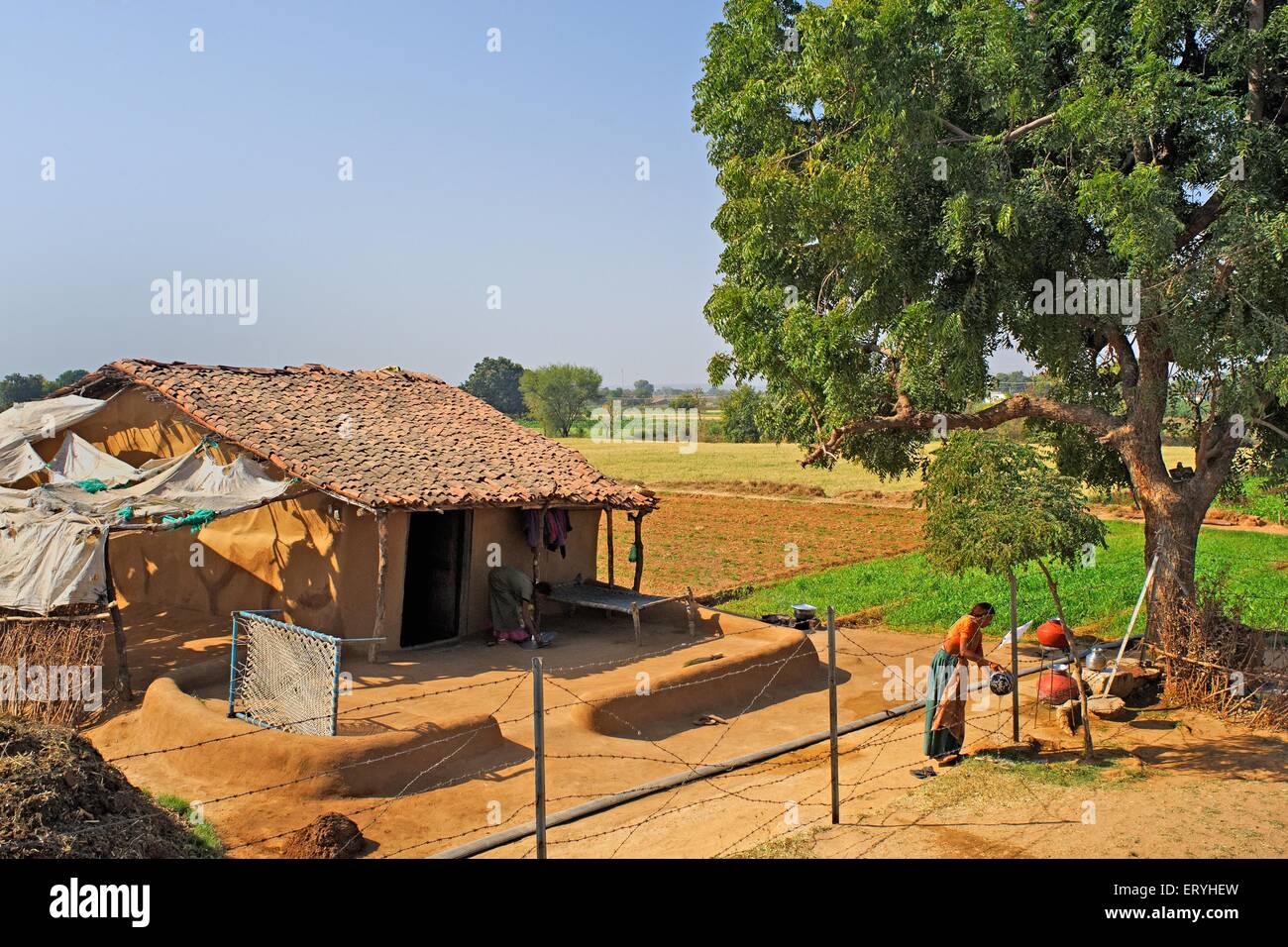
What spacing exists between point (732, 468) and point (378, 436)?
3785cm

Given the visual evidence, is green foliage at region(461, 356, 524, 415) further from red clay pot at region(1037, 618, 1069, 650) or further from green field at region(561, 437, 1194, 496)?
red clay pot at region(1037, 618, 1069, 650)

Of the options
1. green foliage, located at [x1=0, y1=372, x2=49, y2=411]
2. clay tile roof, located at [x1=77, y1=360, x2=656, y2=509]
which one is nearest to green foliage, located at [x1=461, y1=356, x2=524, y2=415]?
green foliage, located at [x1=0, y1=372, x2=49, y2=411]

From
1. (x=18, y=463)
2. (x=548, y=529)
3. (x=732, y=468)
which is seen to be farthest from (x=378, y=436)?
(x=732, y=468)

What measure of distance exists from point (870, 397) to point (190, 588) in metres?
10.6

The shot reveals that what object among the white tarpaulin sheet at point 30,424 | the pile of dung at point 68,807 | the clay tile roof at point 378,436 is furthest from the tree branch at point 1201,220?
the white tarpaulin sheet at point 30,424

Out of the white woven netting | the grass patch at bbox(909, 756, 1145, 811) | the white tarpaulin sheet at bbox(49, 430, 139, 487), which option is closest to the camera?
the grass patch at bbox(909, 756, 1145, 811)

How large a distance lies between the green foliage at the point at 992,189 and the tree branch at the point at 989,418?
11.6 inches

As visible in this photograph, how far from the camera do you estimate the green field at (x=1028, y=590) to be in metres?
18.4

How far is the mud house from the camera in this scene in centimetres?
1344

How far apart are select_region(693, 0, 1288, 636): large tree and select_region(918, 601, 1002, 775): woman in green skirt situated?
11.1 feet

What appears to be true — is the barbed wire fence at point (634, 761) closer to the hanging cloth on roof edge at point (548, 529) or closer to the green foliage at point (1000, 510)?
the green foliage at point (1000, 510)

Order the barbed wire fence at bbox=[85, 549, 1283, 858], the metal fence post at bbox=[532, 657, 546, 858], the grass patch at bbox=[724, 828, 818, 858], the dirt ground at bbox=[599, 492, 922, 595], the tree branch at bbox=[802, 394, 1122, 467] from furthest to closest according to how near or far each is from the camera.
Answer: the dirt ground at bbox=[599, 492, 922, 595] < the tree branch at bbox=[802, 394, 1122, 467] < the barbed wire fence at bbox=[85, 549, 1283, 858] < the grass patch at bbox=[724, 828, 818, 858] < the metal fence post at bbox=[532, 657, 546, 858]
